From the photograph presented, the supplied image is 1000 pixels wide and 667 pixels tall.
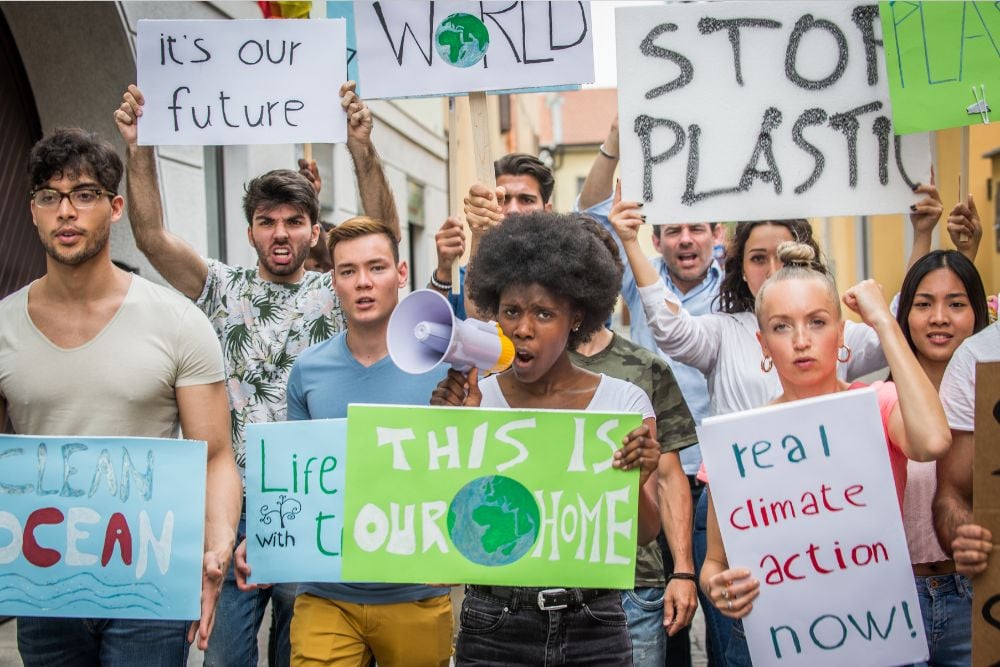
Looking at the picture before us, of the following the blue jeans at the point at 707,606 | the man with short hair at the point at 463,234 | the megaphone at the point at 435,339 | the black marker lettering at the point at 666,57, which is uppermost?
the black marker lettering at the point at 666,57

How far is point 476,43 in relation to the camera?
12.1 feet

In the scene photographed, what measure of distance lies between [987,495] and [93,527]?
7.54 ft

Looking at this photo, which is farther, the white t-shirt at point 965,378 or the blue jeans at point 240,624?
the blue jeans at point 240,624

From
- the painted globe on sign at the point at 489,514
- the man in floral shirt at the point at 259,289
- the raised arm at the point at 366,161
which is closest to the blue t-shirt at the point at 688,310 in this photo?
the raised arm at the point at 366,161

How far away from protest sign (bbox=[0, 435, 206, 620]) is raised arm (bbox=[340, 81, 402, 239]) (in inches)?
51.5

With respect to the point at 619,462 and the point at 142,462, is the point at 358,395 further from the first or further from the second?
the point at 619,462

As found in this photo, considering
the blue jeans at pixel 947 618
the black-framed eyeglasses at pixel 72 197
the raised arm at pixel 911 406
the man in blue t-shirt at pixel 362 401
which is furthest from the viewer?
the man in blue t-shirt at pixel 362 401

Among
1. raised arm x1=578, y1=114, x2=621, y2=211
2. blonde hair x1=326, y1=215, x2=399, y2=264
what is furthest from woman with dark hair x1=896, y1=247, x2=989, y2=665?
blonde hair x1=326, y1=215, x2=399, y2=264


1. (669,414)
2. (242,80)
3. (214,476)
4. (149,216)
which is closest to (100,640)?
(214,476)

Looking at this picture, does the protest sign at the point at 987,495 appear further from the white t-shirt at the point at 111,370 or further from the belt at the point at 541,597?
the white t-shirt at the point at 111,370

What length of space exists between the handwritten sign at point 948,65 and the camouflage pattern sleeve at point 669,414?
3.68 feet

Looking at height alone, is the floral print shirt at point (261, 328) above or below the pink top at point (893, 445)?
above

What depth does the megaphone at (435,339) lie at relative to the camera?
98.9 inches

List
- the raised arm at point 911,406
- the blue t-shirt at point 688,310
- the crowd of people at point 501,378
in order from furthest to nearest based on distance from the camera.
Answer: the blue t-shirt at point 688,310
the crowd of people at point 501,378
the raised arm at point 911,406
